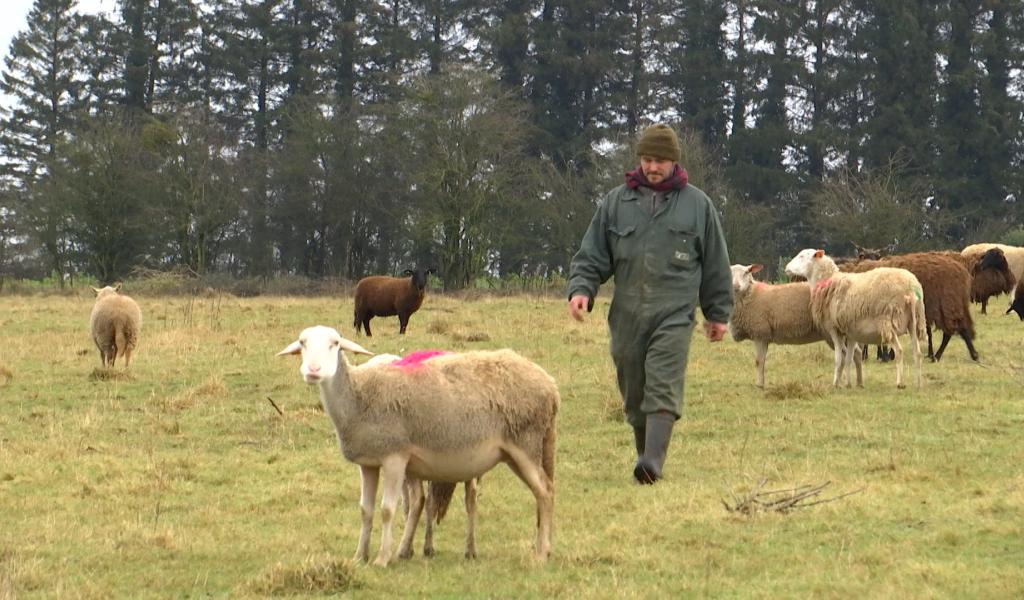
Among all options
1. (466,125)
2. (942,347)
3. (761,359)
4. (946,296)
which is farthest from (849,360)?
(466,125)

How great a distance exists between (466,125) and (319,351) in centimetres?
3778

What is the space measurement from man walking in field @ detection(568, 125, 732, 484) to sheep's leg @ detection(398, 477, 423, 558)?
1.91 m

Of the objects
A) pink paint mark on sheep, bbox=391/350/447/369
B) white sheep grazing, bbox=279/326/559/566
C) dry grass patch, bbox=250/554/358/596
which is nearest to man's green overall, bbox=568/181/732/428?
pink paint mark on sheep, bbox=391/350/447/369

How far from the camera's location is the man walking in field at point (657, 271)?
891cm

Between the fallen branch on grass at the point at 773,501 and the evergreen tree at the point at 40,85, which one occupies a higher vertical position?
the evergreen tree at the point at 40,85

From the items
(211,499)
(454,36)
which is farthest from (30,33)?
(211,499)

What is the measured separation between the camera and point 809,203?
51.7 metres

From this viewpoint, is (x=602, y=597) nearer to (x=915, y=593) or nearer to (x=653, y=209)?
(x=915, y=593)

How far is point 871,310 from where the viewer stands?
568 inches

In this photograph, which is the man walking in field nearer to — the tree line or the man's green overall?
the man's green overall

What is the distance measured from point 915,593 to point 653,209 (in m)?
3.57

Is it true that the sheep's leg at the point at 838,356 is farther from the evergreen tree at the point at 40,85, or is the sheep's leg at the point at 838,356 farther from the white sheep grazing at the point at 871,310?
the evergreen tree at the point at 40,85

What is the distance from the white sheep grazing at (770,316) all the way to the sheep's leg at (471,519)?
816 centimetres

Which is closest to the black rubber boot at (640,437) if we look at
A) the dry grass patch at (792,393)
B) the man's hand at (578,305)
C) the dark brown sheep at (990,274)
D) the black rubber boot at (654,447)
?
the black rubber boot at (654,447)
